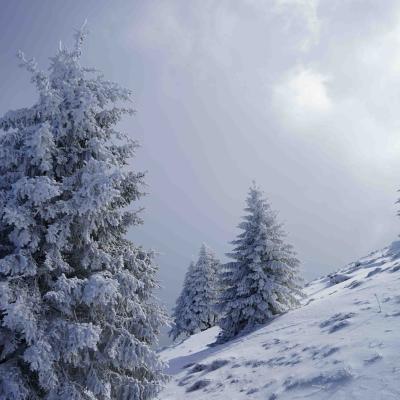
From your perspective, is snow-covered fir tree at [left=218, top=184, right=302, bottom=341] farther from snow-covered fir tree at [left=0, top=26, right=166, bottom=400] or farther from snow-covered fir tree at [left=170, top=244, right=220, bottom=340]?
snow-covered fir tree at [left=170, top=244, right=220, bottom=340]

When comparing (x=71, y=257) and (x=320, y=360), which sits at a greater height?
(x=71, y=257)

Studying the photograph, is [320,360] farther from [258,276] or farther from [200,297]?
[200,297]

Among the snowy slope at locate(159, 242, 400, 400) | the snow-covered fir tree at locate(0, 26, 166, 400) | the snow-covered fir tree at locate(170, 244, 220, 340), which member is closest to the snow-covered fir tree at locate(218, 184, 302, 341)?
the snowy slope at locate(159, 242, 400, 400)

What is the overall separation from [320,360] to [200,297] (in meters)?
32.3

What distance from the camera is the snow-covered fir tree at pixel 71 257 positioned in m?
7.96

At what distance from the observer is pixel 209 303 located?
40.6 meters

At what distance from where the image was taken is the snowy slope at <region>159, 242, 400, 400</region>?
7.31m

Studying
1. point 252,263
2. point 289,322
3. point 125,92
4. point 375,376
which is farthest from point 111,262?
point 252,263

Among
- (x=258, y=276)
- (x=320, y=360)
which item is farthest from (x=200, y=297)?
(x=320, y=360)

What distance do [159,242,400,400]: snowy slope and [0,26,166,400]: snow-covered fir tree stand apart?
3.30m

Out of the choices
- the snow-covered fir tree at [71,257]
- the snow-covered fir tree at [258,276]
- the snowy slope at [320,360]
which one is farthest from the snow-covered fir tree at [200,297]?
the snow-covered fir tree at [71,257]

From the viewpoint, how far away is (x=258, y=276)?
22266 millimetres

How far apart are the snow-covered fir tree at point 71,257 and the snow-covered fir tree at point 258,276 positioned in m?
12.9

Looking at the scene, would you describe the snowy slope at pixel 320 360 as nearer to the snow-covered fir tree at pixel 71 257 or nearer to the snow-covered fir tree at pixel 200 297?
the snow-covered fir tree at pixel 71 257
